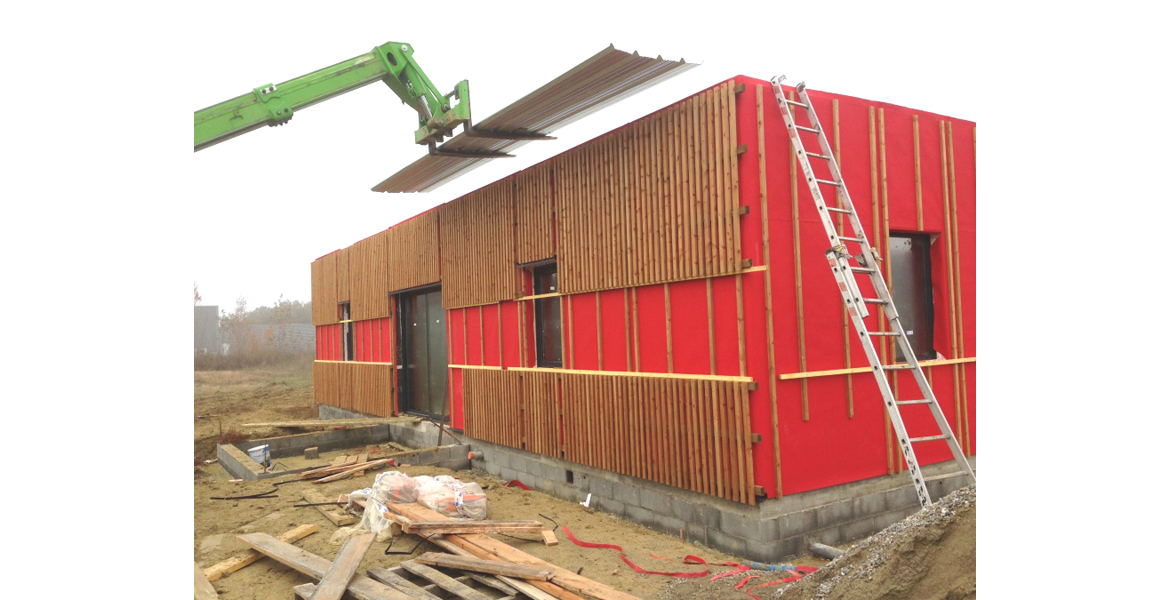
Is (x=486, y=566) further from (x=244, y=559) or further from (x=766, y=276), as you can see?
(x=766, y=276)

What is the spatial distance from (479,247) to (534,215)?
6.87ft

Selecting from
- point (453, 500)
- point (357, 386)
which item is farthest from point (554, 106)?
point (357, 386)

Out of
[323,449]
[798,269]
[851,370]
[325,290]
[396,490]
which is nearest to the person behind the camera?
[798,269]

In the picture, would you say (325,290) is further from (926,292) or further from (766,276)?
(926,292)

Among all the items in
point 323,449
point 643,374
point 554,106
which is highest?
point 554,106

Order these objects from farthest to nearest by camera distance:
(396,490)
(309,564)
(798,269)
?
(396,490)
(798,269)
(309,564)

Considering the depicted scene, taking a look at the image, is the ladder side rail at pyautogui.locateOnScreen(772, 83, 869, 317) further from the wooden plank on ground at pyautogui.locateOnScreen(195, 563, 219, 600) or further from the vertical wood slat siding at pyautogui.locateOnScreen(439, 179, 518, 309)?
the wooden plank on ground at pyautogui.locateOnScreen(195, 563, 219, 600)

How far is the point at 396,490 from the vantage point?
8844mm

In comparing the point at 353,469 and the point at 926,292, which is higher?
the point at 926,292

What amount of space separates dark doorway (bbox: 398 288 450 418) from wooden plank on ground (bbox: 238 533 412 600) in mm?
6358

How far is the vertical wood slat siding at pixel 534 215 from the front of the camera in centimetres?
1018

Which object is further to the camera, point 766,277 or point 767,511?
point 766,277

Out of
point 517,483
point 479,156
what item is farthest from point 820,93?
point 517,483

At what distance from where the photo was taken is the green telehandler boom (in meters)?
9.29
